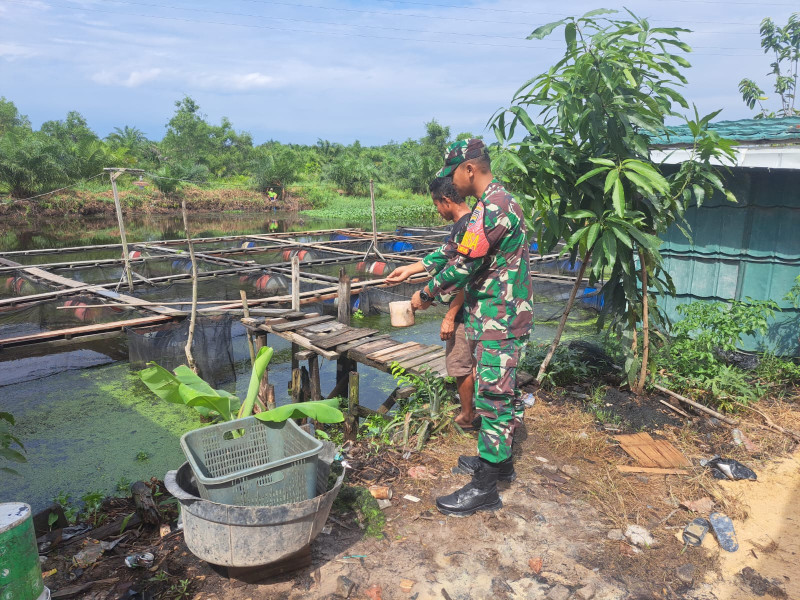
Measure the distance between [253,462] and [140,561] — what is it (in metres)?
0.63

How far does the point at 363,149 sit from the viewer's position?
4656cm

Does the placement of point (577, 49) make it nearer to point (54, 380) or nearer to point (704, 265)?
point (704, 265)

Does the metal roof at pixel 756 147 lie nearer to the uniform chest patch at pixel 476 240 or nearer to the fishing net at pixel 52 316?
the uniform chest patch at pixel 476 240

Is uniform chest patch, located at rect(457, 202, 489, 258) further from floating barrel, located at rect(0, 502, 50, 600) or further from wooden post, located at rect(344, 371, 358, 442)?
wooden post, located at rect(344, 371, 358, 442)

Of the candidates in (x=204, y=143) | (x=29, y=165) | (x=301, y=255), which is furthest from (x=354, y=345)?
(x=204, y=143)

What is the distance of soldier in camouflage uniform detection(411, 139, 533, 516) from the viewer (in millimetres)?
2453

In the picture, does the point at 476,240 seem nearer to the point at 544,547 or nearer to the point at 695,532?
the point at 544,547

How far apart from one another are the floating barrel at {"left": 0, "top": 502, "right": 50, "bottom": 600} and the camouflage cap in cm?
217

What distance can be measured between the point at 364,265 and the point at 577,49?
28.1 feet

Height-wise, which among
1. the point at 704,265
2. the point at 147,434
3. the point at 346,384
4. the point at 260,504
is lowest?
the point at 147,434

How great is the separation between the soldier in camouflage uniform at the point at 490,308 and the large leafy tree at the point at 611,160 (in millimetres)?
892

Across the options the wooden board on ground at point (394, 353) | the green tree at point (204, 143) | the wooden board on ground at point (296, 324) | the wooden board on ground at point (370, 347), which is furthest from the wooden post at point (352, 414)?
the green tree at point (204, 143)

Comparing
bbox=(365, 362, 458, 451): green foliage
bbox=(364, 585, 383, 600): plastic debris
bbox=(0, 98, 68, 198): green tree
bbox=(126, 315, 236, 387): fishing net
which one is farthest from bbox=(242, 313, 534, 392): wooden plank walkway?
bbox=(0, 98, 68, 198): green tree

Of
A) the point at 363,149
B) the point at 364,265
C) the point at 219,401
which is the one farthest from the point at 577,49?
the point at 363,149
